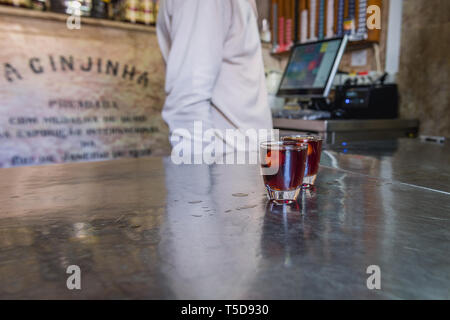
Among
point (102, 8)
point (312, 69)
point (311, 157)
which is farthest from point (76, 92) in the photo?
point (311, 157)

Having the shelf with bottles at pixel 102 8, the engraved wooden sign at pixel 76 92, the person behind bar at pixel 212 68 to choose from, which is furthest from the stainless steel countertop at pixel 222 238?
the shelf with bottles at pixel 102 8

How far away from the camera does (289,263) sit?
0.34 meters

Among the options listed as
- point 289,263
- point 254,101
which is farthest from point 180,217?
point 254,101

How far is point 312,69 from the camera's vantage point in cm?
270

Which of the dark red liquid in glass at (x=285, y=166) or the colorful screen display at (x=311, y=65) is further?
the colorful screen display at (x=311, y=65)

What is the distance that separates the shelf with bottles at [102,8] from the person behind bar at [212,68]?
1.59 metres

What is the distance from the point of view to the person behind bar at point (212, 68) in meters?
1.22

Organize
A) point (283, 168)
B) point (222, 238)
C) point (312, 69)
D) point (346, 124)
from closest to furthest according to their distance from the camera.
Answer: point (222, 238), point (283, 168), point (346, 124), point (312, 69)

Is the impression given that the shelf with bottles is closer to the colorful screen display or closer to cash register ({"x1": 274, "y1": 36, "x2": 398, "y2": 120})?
the colorful screen display

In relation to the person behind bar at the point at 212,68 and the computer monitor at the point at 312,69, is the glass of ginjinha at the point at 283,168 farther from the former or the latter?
the computer monitor at the point at 312,69

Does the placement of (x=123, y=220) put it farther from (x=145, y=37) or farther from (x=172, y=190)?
(x=145, y=37)

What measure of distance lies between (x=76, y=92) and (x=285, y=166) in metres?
2.56

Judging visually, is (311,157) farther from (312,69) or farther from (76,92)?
(76,92)

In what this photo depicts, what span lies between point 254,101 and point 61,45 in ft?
6.21
